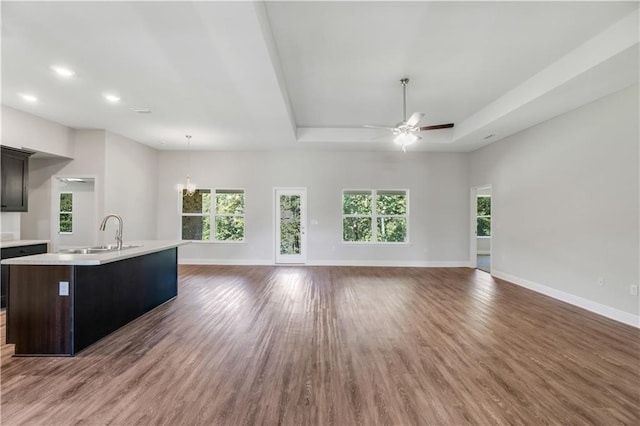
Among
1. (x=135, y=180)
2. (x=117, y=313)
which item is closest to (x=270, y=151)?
(x=135, y=180)

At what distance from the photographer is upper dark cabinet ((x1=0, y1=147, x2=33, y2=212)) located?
432cm

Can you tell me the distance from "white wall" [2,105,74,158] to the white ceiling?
0.21m

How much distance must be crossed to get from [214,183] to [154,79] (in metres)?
4.02

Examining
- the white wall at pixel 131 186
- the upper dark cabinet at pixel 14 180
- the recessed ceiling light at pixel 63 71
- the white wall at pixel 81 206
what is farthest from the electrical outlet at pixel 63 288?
the white wall at pixel 81 206

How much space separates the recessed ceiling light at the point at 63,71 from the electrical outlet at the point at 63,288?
2507mm

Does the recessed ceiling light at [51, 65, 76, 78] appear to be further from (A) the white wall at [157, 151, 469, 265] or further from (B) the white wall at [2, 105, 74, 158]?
(A) the white wall at [157, 151, 469, 265]

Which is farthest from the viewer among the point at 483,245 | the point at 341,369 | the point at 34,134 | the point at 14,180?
the point at 483,245

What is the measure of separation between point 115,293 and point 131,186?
Result: 4.03 metres

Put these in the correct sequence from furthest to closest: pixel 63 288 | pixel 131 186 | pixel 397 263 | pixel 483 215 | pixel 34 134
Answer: pixel 483 215 → pixel 397 263 → pixel 131 186 → pixel 34 134 → pixel 63 288

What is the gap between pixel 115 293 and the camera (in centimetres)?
315

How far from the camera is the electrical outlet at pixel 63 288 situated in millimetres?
2639

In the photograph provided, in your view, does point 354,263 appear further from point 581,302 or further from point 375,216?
point 581,302

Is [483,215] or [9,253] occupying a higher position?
[483,215]

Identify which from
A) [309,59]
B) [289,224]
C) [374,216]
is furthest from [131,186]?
[374,216]
